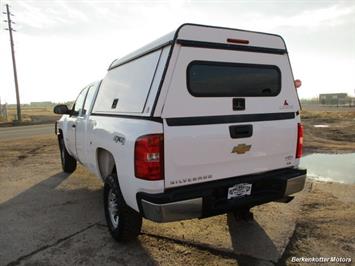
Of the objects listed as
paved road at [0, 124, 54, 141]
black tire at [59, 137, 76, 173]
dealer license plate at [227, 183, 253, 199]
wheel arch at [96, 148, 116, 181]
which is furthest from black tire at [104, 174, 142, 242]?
paved road at [0, 124, 54, 141]

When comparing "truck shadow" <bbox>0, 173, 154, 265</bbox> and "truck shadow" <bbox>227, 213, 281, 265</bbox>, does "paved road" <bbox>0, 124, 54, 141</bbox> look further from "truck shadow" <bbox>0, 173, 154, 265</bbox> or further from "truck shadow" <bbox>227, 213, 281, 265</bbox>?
"truck shadow" <bbox>227, 213, 281, 265</bbox>

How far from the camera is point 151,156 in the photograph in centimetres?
313

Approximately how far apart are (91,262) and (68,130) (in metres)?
3.75

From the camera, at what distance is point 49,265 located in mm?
3580

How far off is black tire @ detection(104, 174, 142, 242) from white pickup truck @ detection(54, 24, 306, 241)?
0.04 ft

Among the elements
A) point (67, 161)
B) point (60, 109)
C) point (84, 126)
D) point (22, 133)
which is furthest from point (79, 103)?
point (22, 133)

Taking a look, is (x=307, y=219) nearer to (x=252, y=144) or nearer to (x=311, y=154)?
(x=252, y=144)

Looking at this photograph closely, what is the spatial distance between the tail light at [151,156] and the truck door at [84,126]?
2333mm

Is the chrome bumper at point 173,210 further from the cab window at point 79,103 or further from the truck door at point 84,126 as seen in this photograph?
the cab window at point 79,103

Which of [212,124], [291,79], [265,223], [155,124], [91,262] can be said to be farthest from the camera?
[265,223]

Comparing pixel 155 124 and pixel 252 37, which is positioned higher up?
pixel 252 37

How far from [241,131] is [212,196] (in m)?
0.77

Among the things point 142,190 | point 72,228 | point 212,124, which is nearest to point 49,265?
point 72,228

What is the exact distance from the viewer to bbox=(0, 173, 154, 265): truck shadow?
148 inches
